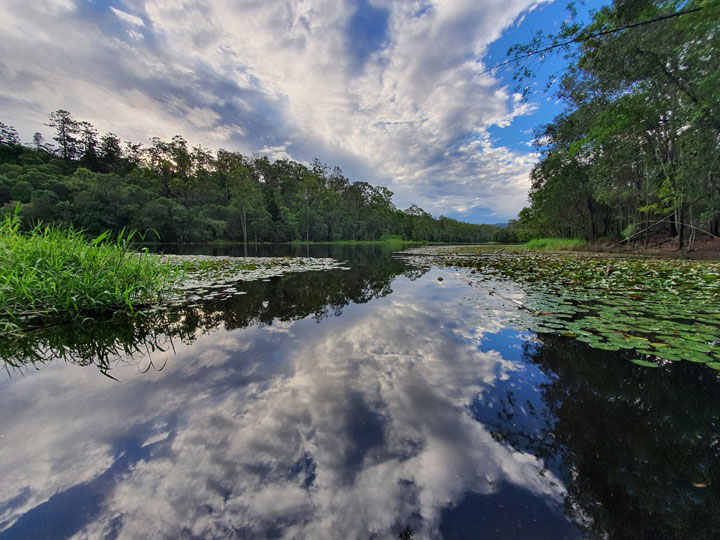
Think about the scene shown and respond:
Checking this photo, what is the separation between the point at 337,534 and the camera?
0.99 m

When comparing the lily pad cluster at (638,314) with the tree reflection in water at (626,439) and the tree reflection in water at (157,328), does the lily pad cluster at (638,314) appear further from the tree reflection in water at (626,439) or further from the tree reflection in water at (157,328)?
the tree reflection in water at (157,328)

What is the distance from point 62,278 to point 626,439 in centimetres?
562

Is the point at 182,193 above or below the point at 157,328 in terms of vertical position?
above

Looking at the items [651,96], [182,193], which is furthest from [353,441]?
[182,193]

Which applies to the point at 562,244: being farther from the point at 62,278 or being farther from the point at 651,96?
the point at 62,278

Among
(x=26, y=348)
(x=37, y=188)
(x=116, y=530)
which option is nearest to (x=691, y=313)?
(x=116, y=530)

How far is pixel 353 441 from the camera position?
1.51 meters

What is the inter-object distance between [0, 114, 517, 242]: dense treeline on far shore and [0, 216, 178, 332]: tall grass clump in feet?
117

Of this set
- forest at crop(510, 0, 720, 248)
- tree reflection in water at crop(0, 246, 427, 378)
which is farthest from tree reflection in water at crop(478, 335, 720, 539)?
forest at crop(510, 0, 720, 248)

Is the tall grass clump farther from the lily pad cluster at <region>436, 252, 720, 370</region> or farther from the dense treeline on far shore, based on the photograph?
the dense treeline on far shore

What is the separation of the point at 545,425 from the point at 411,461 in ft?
2.94

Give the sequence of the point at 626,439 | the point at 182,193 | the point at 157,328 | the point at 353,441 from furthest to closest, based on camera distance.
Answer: the point at 182,193 < the point at 157,328 < the point at 353,441 < the point at 626,439

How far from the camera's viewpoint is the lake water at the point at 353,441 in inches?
40.8

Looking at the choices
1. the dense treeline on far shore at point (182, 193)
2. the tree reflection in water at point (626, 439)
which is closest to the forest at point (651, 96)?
the tree reflection in water at point (626, 439)
